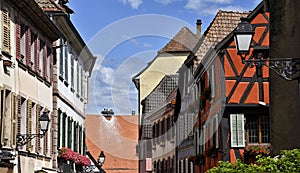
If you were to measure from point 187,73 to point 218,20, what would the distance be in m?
6.20

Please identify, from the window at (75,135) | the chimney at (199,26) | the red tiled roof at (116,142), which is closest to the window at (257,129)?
the window at (75,135)

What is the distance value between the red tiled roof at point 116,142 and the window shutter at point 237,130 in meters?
23.3

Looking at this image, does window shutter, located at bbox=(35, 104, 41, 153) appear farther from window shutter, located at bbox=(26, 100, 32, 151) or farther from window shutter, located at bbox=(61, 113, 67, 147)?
window shutter, located at bbox=(61, 113, 67, 147)

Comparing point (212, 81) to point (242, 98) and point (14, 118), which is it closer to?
point (242, 98)

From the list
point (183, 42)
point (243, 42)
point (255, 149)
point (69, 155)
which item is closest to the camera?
point (243, 42)

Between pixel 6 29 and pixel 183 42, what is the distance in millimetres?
28870

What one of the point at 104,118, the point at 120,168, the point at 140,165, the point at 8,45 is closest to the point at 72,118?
the point at 8,45

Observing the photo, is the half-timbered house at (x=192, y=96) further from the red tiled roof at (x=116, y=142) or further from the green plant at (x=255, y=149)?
the red tiled roof at (x=116, y=142)

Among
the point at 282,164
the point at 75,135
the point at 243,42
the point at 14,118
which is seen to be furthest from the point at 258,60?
the point at 75,135

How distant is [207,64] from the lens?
91.0 feet

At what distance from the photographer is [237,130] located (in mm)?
24109

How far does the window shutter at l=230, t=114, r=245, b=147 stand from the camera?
24016mm

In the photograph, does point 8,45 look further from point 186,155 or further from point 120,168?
point 120,168

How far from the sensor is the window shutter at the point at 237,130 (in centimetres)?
2402
